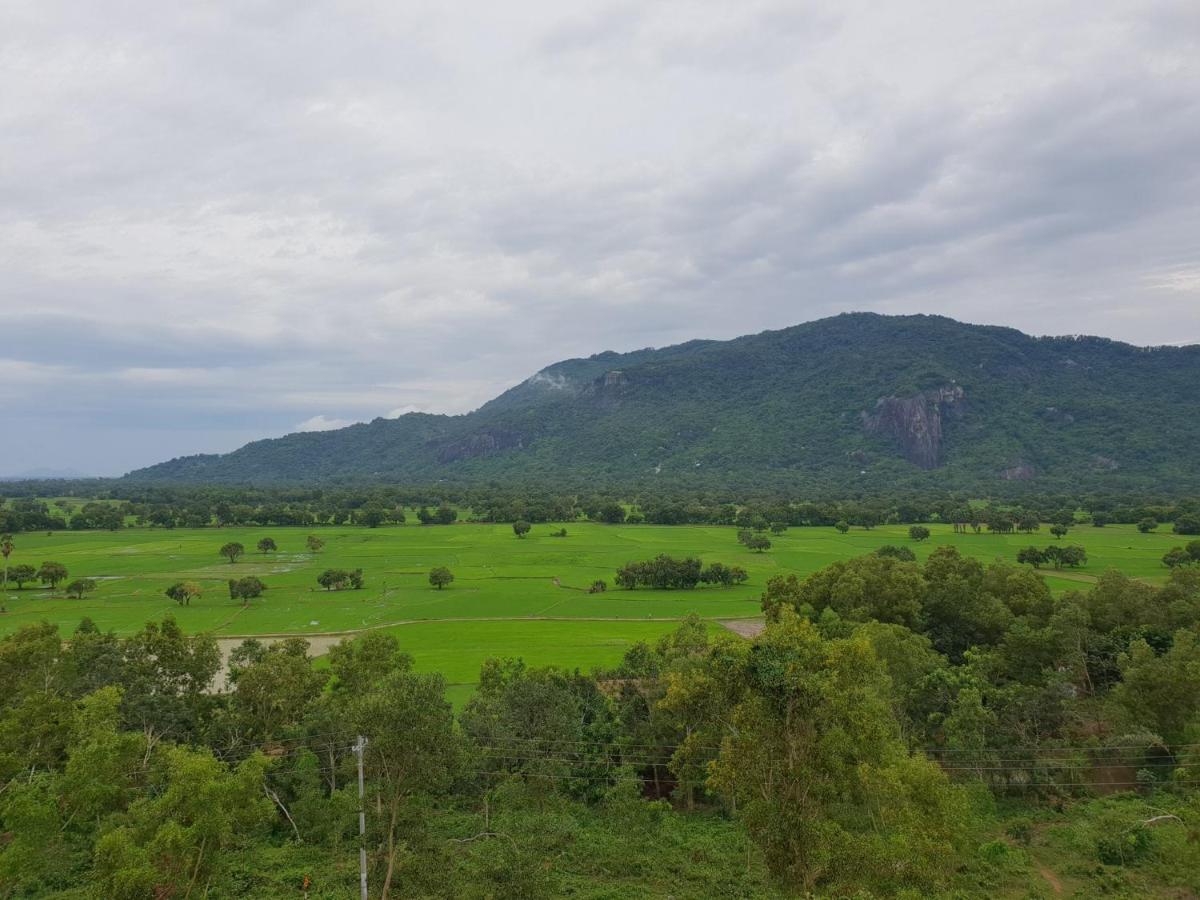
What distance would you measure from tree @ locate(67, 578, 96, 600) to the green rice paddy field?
41.2 inches

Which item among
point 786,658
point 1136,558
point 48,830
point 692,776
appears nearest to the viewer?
point 786,658

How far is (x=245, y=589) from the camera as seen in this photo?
67.2m

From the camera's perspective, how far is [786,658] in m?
16.6

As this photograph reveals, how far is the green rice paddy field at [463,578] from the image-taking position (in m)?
55.5

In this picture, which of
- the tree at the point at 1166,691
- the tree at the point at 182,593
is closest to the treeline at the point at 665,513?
the tree at the point at 182,593

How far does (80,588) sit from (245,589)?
62.4ft

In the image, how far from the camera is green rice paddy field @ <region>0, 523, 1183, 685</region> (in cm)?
5547

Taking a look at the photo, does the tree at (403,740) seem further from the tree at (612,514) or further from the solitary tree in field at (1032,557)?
the tree at (612,514)

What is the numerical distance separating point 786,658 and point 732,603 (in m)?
51.1

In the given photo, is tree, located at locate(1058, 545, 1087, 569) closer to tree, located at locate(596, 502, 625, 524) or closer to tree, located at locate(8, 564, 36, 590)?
tree, located at locate(596, 502, 625, 524)

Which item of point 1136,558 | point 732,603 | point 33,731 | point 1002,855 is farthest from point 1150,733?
point 1136,558

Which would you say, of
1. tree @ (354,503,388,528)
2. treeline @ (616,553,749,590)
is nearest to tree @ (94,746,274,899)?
treeline @ (616,553,749,590)

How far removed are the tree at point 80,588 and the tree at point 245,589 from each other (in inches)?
638

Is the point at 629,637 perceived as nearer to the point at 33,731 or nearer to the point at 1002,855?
the point at 1002,855
